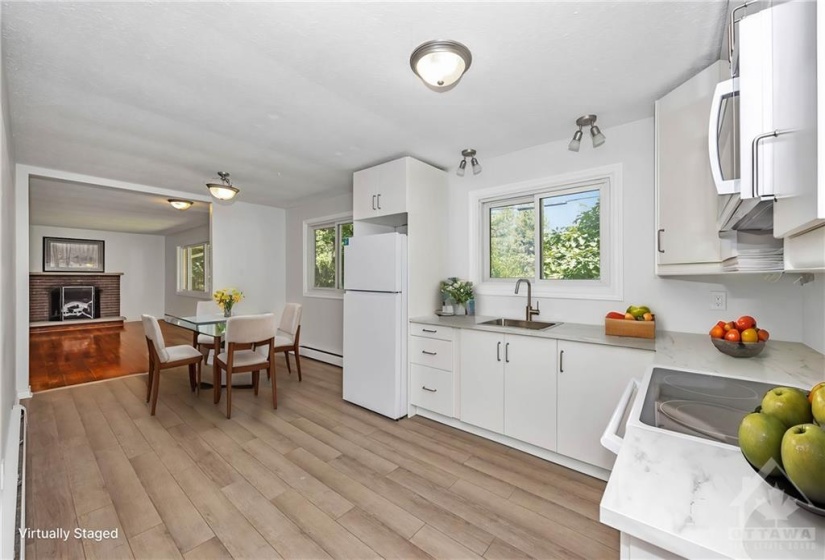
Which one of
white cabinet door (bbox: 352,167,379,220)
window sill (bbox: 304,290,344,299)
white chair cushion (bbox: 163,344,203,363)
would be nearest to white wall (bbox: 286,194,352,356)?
window sill (bbox: 304,290,344,299)

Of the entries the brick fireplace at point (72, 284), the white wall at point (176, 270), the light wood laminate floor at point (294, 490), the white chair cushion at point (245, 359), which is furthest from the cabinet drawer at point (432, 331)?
the brick fireplace at point (72, 284)

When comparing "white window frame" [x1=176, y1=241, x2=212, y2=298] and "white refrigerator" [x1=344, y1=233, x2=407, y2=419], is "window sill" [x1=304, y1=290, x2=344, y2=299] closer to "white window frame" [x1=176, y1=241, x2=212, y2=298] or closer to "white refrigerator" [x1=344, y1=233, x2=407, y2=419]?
"white refrigerator" [x1=344, y1=233, x2=407, y2=419]

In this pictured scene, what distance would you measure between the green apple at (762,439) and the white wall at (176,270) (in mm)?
8649

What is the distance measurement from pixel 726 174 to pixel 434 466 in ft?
7.15

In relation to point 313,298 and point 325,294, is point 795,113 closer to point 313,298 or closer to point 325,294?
point 325,294

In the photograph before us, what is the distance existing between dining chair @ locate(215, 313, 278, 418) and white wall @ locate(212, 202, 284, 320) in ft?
6.53

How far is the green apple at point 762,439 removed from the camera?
575 millimetres

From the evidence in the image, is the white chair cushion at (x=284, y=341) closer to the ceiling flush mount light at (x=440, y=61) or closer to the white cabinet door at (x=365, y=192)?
the white cabinet door at (x=365, y=192)

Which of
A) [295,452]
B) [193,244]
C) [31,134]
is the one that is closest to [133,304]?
[193,244]

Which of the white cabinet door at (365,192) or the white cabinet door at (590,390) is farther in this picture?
the white cabinet door at (365,192)

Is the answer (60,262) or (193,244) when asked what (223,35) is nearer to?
(193,244)

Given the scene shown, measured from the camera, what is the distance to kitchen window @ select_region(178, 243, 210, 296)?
25.4 ft

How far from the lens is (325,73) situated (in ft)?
6.28

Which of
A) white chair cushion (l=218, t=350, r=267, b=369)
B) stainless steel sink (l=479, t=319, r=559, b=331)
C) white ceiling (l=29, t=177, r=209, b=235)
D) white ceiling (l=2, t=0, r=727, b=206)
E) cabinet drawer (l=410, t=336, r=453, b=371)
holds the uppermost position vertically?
white ceiling (l=29, t=177, r=209, b=235)
